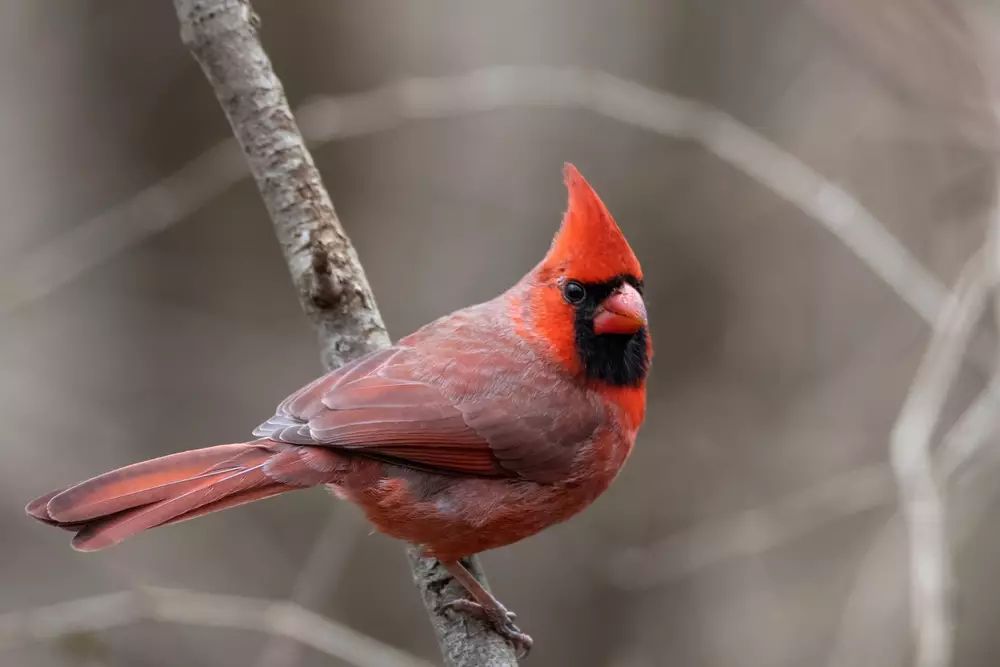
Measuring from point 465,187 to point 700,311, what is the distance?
1549mm

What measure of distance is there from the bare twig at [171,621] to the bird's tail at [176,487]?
1.39 feet

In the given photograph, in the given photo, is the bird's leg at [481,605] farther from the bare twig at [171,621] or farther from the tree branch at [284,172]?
the bare twig at [171,621]

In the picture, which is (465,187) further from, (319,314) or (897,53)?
(897,53)

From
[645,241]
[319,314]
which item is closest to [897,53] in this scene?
[319,314]

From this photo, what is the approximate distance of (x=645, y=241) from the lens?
564cm

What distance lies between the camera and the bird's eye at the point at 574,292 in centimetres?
305

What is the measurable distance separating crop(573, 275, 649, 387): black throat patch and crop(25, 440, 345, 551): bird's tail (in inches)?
32.6

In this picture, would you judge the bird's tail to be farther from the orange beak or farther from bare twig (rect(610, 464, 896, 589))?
bare twig (rect(610, 464, 896, 589))

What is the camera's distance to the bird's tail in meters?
2.41

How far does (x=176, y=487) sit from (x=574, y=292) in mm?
1288

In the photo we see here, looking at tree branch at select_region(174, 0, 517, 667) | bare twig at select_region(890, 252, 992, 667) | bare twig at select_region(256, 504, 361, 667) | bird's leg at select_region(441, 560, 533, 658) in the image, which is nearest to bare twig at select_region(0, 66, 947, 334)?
tree branch at select_region(174, 0, 517, 667)

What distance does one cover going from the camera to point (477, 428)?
9.55 ft

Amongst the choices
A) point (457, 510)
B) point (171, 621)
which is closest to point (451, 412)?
point (457, 510)

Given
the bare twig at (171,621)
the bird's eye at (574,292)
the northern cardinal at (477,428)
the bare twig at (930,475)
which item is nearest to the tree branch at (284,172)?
the northern cardinal at (477,428)
